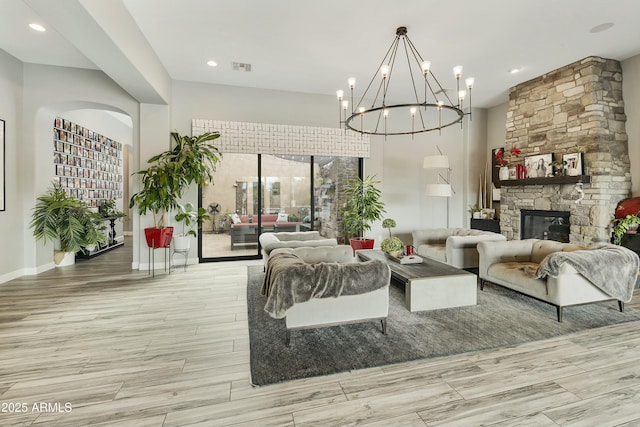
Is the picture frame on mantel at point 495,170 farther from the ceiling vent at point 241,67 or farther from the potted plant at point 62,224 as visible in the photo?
the potted plant at point 62,224

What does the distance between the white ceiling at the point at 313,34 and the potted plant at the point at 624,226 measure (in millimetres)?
2496

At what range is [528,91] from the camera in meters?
5.70

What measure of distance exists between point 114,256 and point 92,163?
2.27 m

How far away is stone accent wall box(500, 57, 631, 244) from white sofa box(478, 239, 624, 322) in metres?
1.73

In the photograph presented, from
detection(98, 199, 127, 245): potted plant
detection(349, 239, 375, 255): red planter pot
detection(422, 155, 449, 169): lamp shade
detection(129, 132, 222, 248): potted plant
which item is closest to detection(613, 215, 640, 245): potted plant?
detection(422, 155, 449, 169): lamp shade

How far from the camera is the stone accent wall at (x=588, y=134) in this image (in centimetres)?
466

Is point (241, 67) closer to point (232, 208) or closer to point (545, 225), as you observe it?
point (232, 208)

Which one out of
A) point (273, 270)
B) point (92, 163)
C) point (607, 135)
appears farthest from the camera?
point (92, 163)

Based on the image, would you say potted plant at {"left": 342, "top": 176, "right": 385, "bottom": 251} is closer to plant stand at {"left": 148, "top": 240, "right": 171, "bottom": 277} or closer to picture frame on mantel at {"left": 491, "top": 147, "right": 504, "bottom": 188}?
picture frame on mantel at {"left": 491, "top": 147, "right": 504, "bottom": 188}

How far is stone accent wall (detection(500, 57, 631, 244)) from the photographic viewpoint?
15.3 feet

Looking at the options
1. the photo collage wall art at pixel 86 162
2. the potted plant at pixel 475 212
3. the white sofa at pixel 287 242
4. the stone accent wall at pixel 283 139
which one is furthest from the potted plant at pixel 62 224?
the potted plant at pixel 475 212

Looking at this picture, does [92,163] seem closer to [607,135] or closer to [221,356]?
[221,356]

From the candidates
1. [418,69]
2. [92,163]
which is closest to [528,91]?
[418,69]

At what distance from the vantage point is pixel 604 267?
9.93 feet
